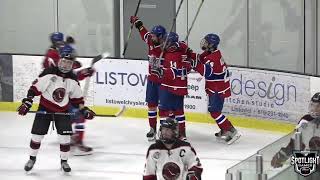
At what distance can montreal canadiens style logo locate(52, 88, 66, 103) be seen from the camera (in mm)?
8312

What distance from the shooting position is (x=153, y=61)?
970 cm

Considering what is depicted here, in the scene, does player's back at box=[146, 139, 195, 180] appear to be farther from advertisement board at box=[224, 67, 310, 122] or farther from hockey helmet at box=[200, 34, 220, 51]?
advertisement board at box=[224, 67, 310, 122]

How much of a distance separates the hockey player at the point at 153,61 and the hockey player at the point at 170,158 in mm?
3488

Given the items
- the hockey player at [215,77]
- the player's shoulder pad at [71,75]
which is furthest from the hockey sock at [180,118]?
the player's shoulder pad at [71,75]

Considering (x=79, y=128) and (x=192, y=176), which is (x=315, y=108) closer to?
(x=192, y=176)

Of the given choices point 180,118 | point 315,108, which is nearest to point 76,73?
point 180,118

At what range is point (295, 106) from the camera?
1013 cm

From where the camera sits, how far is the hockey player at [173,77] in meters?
9.45

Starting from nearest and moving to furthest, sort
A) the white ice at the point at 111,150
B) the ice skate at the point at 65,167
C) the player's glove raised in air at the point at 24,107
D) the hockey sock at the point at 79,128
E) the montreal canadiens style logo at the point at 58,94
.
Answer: the player's glove raised in air at the point at 24,107 < the montreal canadiens style logo at the point at 58,94 < the ice skate at the point at 65,167 < the white ice at the point at 111,150 < the hockey sock at the point at 79,128

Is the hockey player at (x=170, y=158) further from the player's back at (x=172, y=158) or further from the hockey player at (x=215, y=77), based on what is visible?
the hockey player at (x=215, y=77)

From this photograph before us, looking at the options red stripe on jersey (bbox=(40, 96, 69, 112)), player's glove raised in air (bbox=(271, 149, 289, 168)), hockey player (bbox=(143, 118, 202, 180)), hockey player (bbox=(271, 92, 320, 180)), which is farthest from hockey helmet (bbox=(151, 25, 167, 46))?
player's glove raised in air (bbox=(271, 149, 289, 168))

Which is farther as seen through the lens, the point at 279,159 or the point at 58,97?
the point at 58,97

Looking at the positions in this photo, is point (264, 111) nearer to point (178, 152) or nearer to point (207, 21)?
point (207, 21)

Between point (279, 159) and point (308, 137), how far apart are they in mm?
436
